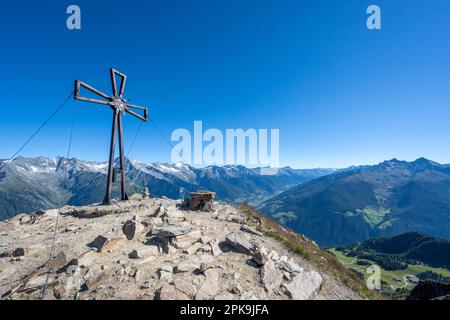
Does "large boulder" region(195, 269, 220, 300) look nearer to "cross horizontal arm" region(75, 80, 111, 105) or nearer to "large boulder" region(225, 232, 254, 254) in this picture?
"large boulder" region(225, 232, 254, 254)

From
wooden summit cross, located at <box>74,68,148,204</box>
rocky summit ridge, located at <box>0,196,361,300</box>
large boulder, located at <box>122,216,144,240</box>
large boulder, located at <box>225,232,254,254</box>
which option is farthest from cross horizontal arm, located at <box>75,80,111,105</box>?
large boulder, located at <box>225,232,254,254</box>

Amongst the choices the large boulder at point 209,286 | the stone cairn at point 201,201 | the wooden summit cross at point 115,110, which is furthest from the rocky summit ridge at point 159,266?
the wooden summit cross at point 115,110

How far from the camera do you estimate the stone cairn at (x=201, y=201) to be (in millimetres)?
20628

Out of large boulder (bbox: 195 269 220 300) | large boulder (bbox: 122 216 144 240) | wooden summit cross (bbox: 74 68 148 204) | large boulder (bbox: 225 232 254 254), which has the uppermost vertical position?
wooden summit cross (bbox: 74 68 148 204)

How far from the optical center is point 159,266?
10.4 m

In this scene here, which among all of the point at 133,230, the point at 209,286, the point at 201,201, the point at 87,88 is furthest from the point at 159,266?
the point at 87,88

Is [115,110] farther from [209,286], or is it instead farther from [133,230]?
[209,286]

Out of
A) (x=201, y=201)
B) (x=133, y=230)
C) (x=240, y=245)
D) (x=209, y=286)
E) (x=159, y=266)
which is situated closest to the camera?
(x=209, y=286)

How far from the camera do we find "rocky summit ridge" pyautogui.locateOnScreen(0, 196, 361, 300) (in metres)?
8.96

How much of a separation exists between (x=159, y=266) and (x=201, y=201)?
1056cm

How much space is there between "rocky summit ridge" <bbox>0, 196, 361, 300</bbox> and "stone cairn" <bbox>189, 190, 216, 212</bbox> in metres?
4.63

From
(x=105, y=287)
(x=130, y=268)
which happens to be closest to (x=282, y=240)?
(x=130, y=268)
